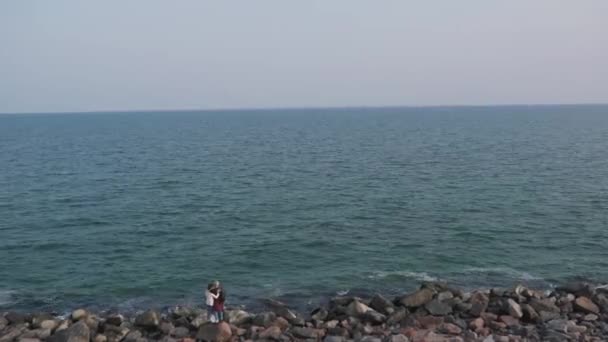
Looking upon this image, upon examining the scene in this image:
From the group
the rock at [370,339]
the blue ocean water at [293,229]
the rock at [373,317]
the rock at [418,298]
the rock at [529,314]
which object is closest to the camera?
the rock at [370,339]

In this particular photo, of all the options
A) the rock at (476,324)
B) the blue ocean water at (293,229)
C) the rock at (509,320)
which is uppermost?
the rock at (476,324)

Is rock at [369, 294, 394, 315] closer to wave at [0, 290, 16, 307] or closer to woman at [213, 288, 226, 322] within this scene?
woman at [213, 288, 226, 322]

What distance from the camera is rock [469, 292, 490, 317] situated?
70.3 ft

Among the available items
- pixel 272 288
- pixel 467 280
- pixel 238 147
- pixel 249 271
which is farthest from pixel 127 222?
pixel 238 147

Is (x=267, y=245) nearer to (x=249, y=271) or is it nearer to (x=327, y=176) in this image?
(x=249, y=271)

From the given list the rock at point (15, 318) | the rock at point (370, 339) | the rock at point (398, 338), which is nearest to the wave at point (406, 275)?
the rock at point (370, 339)

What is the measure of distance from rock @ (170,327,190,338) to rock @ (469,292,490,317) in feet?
35.9

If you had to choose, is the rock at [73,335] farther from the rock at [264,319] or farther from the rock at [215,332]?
the rock at [264,319]

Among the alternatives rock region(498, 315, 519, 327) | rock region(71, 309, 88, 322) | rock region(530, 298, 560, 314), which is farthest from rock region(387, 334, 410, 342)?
rock region(71, 309, 88, 322)

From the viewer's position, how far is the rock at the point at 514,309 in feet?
68.9

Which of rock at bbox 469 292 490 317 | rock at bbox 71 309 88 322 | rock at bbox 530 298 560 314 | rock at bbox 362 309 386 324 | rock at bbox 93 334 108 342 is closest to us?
rock at bbox 93 334 108 342

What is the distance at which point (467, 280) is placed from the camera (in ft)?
94.1

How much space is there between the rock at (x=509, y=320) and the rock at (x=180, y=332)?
464 inches

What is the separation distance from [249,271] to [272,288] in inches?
110
